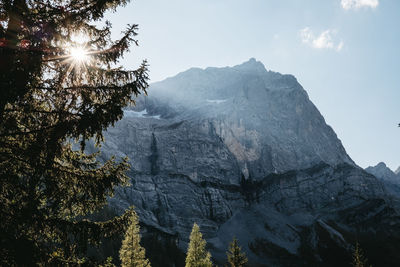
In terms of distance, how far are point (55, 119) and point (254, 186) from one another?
162 meters

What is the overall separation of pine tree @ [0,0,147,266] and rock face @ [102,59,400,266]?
102529 millimetres

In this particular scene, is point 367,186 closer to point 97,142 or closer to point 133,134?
point 133,134

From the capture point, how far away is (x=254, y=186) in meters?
163

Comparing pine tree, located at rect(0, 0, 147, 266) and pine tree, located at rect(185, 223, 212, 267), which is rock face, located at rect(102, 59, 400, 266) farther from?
pine tree, located at rect(0, 0, 147, 266)

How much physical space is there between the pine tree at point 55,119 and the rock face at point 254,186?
103 m

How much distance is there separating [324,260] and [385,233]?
31.6 metres

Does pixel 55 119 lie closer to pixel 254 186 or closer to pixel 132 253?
pixel 132 253

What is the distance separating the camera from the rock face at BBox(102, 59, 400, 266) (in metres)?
122

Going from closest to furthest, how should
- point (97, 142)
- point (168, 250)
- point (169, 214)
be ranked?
1. point (97, 142)
2. point (168, 250)
3. point (169, 214)

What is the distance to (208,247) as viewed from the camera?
113188 mm

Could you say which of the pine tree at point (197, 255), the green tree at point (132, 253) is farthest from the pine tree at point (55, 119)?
the pine tree at point (197, 255)

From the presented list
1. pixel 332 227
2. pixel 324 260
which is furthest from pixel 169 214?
pixel 332 227

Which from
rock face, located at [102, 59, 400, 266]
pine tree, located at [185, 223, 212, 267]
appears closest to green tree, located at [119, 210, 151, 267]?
pine tree, located at [185, 223, 212, 267]

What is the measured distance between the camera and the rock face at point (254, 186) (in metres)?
122
